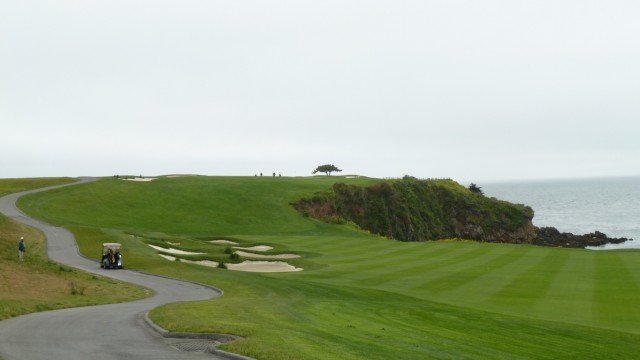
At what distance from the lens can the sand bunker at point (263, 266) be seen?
4331 cm

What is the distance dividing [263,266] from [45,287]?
16.7 metres

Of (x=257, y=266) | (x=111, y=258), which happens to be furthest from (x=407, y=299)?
(x=111, y=258)

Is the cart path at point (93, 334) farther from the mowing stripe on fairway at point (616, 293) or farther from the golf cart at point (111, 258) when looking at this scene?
the mowing stripe on fairway at point (616, 293)

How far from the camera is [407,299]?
2989 centimetres

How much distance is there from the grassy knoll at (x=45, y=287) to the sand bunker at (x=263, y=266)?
11504 mm

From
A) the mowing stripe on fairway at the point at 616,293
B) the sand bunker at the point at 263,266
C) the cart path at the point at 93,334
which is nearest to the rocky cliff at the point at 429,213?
the sand bunker at the point at 263,266

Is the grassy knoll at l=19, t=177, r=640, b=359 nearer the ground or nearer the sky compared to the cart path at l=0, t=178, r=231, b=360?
nearer the sky

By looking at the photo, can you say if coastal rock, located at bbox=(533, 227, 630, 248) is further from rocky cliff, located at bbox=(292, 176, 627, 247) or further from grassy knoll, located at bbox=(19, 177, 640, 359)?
grassy knoll, located at bbox=(19, 177, 640, 359)

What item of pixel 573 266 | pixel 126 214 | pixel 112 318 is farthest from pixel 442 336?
pixel 126 214

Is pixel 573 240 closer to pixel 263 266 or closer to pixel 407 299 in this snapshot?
pixel 263 266

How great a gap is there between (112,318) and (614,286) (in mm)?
25233

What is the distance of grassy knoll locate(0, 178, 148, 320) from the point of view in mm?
25719

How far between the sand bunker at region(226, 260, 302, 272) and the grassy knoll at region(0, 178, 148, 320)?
37.7 feet

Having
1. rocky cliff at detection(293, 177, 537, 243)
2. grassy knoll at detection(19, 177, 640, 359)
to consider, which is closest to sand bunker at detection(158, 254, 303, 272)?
grassy knoll at detection(19, 177, 640, 359)
